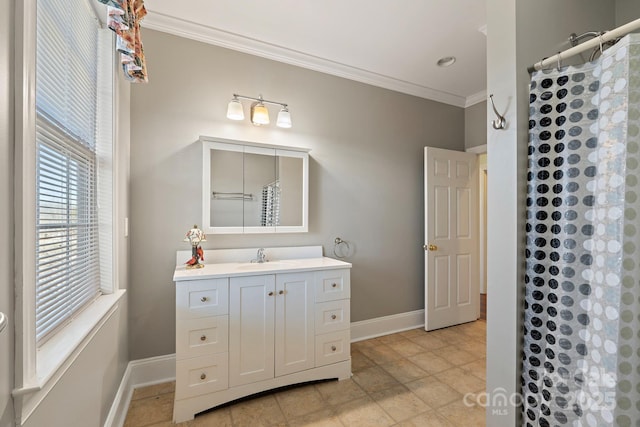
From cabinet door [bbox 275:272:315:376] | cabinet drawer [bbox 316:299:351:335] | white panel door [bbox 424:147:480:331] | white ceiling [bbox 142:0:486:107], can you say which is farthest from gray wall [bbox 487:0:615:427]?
white panel door [bbox 424:147:480:331]

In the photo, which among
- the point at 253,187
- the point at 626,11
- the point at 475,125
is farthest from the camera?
the point at 475,125

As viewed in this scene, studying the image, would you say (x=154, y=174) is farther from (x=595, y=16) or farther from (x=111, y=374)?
(x=595, y=16)

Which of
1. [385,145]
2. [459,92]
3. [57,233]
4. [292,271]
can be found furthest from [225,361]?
[459,92]

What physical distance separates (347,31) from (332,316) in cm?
226

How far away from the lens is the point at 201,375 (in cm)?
174

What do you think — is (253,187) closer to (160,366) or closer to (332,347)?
(332,347)

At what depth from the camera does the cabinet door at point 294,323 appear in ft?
6.42

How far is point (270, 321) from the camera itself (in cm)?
192

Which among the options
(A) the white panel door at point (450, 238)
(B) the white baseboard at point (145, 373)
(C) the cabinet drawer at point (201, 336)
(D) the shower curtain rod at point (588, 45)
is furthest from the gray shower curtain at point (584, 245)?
(B) the white baseboard at point (145, 373)

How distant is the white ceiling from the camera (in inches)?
77.4

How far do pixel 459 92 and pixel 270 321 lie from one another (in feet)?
10.7

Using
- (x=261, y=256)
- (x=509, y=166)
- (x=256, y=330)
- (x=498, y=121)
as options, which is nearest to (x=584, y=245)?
(x=509, y=166)

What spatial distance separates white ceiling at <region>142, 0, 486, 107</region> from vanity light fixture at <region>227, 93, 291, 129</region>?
0.42m

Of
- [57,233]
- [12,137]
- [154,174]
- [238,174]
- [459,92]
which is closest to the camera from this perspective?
[12,137]
